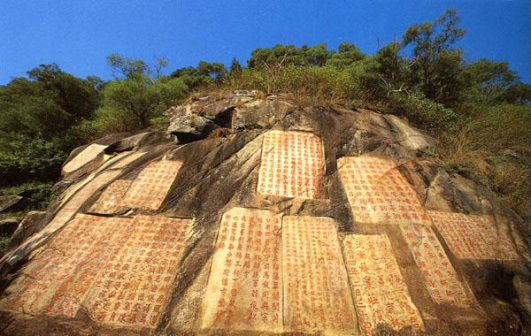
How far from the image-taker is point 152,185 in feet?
12.7

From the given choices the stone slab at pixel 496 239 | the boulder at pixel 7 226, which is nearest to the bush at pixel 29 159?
the boulder at pixel 7 226

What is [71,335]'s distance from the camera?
2191mm

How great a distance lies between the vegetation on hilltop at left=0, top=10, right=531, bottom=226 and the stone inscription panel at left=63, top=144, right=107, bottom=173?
6.67ft

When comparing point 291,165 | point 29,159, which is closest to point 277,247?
point 291,165

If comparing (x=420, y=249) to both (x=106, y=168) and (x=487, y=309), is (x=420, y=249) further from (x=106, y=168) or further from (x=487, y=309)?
(x=106, y=168)

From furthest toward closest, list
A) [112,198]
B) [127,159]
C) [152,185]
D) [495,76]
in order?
[495,76], [127,159], [152,185], [112,198]

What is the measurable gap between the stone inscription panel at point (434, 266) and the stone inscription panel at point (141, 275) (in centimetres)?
355

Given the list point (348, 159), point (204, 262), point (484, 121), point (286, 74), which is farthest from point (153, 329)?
point (484, 121)

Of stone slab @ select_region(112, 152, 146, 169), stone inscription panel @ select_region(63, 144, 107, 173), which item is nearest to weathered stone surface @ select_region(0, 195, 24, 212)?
stone inscription panel @ select_region(63, 144, 107, 173)

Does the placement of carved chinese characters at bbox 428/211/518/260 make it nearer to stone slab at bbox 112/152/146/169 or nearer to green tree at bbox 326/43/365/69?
stone slab at bbox 112/152/146/169

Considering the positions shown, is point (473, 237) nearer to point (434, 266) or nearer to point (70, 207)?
point (434, 266)

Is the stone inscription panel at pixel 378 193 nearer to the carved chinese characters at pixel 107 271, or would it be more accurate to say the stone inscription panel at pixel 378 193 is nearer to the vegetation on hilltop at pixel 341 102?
the vegetation on hilltop at pixel 341 102

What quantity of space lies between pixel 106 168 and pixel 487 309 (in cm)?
728

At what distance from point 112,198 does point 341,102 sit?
5.87 m
